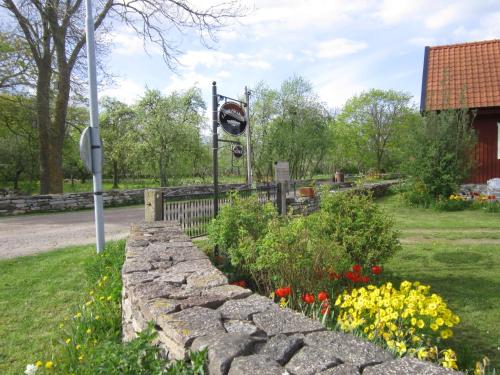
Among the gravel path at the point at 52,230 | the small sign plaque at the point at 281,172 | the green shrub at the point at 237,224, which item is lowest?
the gravel path at the point at 52,230

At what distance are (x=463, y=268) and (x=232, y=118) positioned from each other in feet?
14.8

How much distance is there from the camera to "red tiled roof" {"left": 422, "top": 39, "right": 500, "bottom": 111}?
1441 centimetres

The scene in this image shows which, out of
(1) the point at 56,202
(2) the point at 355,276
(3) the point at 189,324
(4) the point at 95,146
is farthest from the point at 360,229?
(1) the point at 56,202

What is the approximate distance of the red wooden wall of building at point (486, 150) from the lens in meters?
14.3

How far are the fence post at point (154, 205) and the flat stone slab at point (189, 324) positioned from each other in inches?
177

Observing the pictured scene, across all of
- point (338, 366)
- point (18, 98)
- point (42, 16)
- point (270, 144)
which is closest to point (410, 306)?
point (338, 366)

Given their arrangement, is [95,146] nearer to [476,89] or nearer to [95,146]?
[95,146]

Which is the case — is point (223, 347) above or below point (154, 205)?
below

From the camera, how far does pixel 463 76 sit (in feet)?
51.7

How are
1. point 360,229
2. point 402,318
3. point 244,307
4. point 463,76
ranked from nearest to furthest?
point 244,307, point 402,318, point 360,229, point 463,76

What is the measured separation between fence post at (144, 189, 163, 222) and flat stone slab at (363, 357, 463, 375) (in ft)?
18.1

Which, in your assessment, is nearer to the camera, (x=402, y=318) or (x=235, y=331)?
(x=235, y=331)

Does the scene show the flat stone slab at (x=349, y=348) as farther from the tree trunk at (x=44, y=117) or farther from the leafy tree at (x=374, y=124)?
the leafy tree at (x=374, y=124)

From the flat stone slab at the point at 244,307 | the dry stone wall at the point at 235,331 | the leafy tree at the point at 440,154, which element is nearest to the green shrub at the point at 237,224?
the dry stone wall at the point at 235,331
